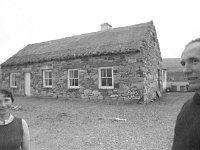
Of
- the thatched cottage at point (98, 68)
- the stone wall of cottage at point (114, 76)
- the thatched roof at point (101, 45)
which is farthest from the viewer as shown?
the thatched roof at point (101, 45)

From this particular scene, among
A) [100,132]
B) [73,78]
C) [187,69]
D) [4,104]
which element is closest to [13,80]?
[73,78]

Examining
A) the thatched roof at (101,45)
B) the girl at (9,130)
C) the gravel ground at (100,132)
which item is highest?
the thatched roof at (101,45)

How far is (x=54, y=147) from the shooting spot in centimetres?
418

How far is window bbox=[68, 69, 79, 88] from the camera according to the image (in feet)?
40.3

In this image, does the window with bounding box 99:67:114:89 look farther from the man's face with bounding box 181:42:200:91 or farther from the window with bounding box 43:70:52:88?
the man's face with bounding box 181:42:200:91

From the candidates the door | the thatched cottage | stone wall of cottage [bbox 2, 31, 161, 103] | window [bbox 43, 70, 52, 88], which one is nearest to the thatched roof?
the thatched cottage

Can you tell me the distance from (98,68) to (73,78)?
7.21 feet

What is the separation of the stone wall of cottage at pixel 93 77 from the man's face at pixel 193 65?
29.6 ft

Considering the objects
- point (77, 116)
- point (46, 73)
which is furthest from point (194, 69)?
point (46, 73)

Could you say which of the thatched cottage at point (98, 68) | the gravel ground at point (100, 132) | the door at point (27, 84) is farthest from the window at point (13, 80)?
the gravel ground at point (100, 132)

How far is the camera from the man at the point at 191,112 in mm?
1057

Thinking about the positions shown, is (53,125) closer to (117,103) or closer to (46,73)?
(117,103)

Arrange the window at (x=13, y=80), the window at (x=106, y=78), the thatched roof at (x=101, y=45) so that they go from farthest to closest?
the window at (x=13, y=80)
the window at (x=106, y=78)
the thatched roof at (x=101, y=45)

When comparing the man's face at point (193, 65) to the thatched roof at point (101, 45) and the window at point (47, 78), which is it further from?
the window at point (47, 78)
